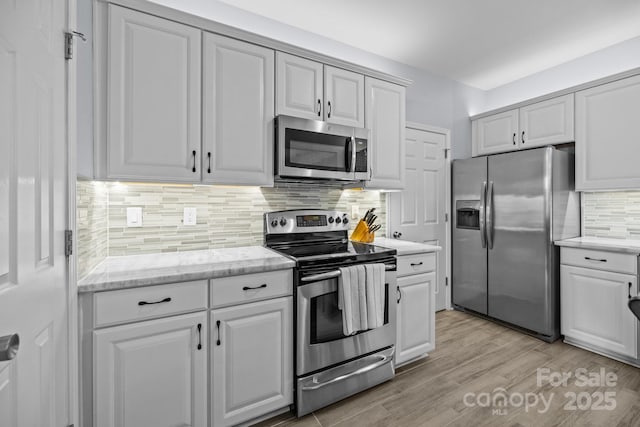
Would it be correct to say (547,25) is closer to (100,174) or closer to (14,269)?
(100,174)

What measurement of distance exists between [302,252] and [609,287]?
8.17 ft

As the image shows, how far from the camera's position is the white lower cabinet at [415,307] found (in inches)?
89.0

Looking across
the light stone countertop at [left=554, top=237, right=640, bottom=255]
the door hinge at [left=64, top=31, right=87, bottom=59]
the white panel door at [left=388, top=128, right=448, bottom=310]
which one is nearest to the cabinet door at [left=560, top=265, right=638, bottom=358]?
the light stone countertop at [left=554, top=237, right=640, bottom=255]

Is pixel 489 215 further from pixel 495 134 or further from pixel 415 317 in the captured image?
pixel 415 317

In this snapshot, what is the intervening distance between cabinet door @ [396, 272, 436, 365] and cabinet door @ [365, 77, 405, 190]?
32.5 inches

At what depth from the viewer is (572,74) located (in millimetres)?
3250

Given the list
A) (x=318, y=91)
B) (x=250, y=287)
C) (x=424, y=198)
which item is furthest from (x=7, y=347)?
(x=424, y=198)

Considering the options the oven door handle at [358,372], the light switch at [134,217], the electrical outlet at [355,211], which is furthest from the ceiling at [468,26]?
the oven door handle at [358,372]

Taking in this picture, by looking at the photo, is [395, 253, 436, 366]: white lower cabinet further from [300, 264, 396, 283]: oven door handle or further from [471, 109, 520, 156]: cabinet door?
[471, 109, 520, 156]: cabinet door

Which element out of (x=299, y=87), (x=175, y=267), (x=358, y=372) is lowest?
(x=358, y=372)

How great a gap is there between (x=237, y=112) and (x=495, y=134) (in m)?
3.03

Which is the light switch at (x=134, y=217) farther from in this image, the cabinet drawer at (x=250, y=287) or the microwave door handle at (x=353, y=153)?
the microwave door handle at (x=353, y=153)

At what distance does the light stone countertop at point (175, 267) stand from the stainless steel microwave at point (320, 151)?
24.0 inches

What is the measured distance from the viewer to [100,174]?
1603 mm
